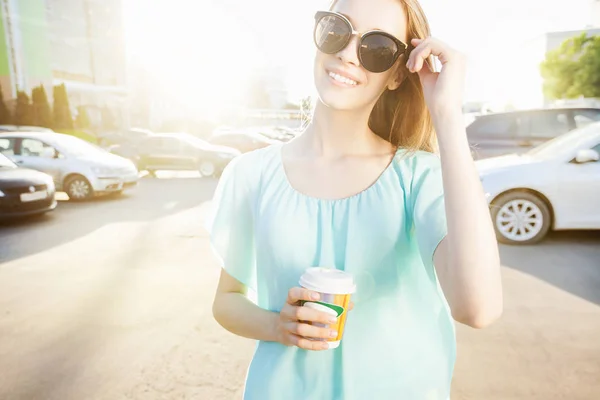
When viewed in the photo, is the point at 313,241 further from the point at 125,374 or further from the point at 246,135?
the point at 246,135

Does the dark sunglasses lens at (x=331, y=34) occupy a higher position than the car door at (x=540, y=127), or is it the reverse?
the dark sunglasses lens at (x=331, y=34)

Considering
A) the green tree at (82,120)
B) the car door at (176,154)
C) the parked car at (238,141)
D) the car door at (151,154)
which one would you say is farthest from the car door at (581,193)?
the green tree at (82,120)

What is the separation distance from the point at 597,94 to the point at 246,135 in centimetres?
3734

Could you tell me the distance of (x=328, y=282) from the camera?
0.99m

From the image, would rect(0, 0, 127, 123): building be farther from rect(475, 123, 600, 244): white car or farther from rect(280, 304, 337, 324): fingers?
rect(280, 304, 337, 324): fingers

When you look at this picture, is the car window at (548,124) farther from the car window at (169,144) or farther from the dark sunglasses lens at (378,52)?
the car window at (169,144)

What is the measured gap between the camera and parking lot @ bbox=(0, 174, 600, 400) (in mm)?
2840

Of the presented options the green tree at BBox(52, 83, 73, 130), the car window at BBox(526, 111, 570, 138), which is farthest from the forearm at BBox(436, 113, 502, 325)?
the green tree at BBox(52, 83, 73, 130)

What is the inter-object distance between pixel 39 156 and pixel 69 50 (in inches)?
1065

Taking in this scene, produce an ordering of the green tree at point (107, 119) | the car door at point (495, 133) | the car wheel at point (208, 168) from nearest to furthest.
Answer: the car door at point (495, 133)
the car wheel at point (208, 168)
the green tree at point (107, 119)

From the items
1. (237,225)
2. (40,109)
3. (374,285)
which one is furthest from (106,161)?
(40,109)

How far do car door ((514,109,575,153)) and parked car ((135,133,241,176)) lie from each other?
8.14 metres

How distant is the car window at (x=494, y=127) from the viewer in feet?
26.6

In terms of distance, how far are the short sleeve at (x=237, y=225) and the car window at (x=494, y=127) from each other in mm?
7526
